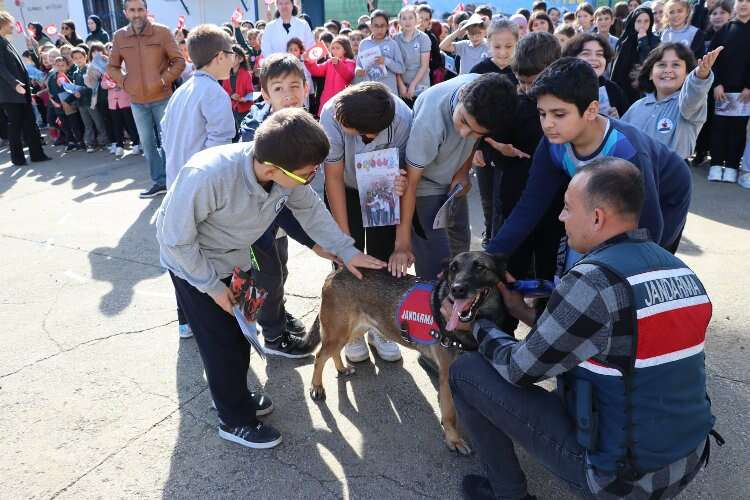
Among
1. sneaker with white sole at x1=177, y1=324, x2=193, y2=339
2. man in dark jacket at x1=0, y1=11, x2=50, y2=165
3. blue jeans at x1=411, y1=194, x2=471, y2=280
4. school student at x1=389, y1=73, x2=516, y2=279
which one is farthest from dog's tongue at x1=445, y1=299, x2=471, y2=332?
man in dark jacket at x1=0, y1=11, x2=50, y2=165

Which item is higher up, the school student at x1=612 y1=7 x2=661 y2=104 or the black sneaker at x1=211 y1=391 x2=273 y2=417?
the school student at x1=612 y1=7 x2=661 y2=104

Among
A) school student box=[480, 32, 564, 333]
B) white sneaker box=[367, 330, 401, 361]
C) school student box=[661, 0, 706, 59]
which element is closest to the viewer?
school student box=[480, 32, 564, 333]

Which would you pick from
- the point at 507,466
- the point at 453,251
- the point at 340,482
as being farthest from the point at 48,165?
the point at 507,466

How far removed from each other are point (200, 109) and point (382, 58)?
4.99 meters

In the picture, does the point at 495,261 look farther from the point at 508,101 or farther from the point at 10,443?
the point at 10,443

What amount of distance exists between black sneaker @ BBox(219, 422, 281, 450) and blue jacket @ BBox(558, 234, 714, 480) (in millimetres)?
1738

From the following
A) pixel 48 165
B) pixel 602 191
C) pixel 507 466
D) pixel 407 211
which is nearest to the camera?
pixel 602 191

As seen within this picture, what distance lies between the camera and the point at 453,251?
396 centimetres

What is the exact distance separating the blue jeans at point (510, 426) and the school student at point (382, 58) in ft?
21.6

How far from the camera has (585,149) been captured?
8.36 ft

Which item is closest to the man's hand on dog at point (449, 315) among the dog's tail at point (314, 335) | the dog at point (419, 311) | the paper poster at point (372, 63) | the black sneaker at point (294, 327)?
the dog at point (419, 311)

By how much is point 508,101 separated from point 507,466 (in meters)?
1.80

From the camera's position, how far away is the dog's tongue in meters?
2.56

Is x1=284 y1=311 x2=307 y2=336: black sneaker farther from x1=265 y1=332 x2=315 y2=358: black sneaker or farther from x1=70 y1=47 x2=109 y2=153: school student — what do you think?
x1=70 y1=47 x2=109 y2=153: school student
